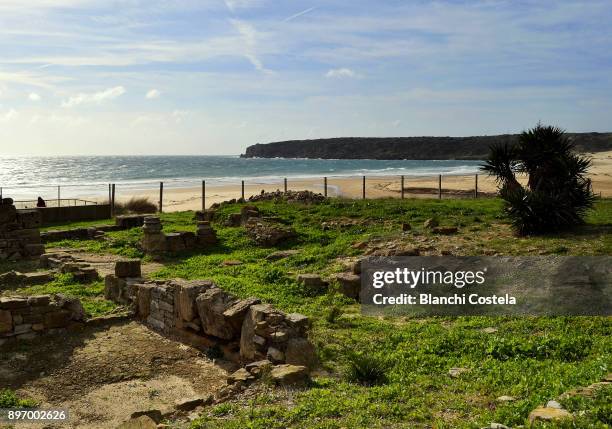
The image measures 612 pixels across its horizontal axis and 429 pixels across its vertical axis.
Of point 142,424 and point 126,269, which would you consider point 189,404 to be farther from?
point 126,269

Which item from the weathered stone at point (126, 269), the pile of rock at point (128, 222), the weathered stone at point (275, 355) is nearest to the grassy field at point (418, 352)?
the weathered stone at point (275, 355)

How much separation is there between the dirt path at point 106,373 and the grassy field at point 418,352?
65.5 inches


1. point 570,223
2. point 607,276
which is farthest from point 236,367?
point 570,223

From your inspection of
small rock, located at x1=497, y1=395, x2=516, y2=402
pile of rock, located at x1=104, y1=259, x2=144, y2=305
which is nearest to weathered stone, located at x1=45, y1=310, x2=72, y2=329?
pile of rock, located at x1=104, y1=259, x2=144, y2=305

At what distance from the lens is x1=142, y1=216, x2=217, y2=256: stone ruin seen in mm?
18609

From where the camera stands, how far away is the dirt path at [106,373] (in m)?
8.24

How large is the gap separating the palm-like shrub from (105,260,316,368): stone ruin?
9.36m

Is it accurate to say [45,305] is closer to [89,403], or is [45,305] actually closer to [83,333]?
[83,333]

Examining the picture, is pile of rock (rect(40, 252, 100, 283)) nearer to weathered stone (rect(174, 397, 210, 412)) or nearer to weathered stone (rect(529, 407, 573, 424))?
weathered stone (rect(174, 397, 210, 412))

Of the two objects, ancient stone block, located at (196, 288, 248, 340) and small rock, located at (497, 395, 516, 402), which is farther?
ancient stone block, located at (196, 288, 248, 340)

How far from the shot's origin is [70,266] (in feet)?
51.2

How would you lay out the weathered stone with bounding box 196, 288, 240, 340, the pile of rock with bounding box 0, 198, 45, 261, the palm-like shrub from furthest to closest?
the pile of rock with bounding box 0, 198, 45, 261, the palm-like shrub, the weathered stone with bounding box 196, 288, 240, 340

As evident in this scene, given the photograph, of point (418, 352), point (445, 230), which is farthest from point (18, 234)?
point (418, 352)

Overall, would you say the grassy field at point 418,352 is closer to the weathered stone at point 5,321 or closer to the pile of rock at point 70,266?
the pile of rock at point 70,266
